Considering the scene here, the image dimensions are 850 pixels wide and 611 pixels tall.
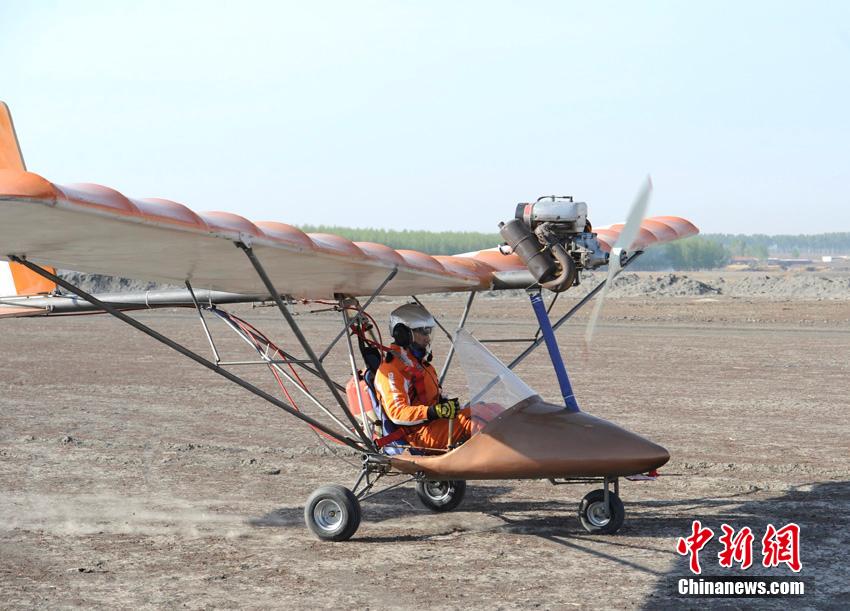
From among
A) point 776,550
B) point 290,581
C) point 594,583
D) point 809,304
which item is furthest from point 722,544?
point 809,304

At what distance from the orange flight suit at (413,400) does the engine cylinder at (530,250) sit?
5.13ft

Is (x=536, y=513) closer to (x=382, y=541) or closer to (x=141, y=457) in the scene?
(x=382, y=541)

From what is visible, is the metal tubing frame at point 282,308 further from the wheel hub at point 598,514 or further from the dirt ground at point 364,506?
the wheel hub at point 598,514

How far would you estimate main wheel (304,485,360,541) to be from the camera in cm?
911

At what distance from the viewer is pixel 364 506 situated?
35.2ft

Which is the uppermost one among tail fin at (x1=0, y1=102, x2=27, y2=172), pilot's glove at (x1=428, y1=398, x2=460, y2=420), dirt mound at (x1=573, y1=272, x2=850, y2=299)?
tail fin at (x1=0, y1=102, x2=27, y2=172)

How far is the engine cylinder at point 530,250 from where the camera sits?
8.46m

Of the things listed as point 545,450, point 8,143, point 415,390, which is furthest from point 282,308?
point 8,143

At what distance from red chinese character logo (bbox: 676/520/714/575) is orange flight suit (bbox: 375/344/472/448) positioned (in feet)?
6.88

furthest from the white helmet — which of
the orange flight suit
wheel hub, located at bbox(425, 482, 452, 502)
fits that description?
wheel hub, located at bbox(425, 482, 452, 502)

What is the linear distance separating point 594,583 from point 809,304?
140 feet

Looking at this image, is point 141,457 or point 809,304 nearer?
point 141,457

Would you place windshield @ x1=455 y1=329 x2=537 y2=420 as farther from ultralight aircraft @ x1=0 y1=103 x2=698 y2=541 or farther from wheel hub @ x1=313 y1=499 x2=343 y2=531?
wheel hub @ x1=313 y1=499 x2=343 y2=531

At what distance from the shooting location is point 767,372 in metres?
22.4
